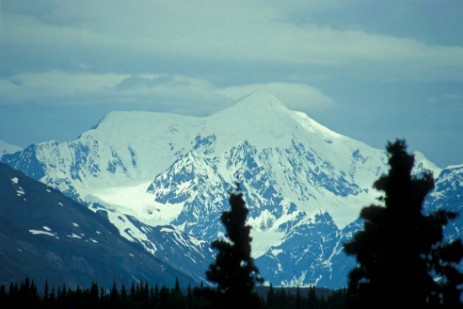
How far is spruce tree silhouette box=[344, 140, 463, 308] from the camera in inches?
1700

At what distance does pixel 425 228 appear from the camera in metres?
44.2

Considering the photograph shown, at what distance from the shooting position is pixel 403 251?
43.8 meters

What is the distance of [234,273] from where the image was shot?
5131 centimetres

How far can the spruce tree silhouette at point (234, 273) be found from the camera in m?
50.8

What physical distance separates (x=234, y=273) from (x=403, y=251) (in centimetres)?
1021

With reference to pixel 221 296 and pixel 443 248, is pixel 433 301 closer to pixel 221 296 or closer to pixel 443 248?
pixel 443 248

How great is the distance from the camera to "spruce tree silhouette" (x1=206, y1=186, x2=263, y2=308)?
50812 millimetres

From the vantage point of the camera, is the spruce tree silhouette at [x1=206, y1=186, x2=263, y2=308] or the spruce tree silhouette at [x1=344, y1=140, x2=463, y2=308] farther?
the spruce tree silhouette at [x1=206, y1=186, x2=263, y2=308]

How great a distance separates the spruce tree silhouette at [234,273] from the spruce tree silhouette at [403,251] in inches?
284

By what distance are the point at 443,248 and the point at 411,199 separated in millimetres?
2356

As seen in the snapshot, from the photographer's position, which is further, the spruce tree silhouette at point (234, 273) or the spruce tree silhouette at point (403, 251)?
the spruce tree silhouette at point (234, 273)

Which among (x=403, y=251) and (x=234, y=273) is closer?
(x=403, y=251)

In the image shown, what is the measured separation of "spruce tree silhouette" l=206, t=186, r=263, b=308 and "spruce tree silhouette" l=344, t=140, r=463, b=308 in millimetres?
7212

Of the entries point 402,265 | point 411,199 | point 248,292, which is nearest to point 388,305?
point 402,265
